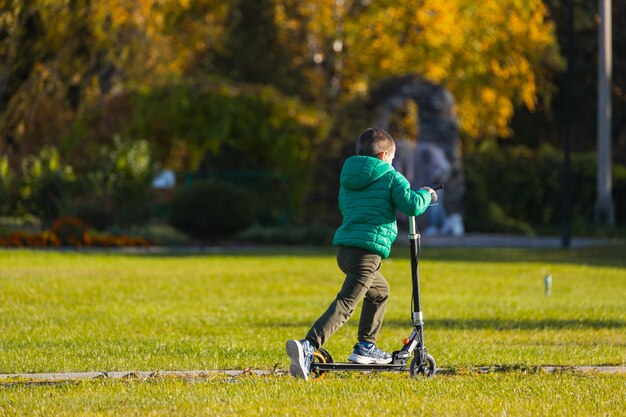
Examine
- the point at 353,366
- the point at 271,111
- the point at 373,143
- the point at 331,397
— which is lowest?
the point at 331,397

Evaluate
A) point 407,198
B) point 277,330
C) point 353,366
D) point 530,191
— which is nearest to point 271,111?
point 530,191

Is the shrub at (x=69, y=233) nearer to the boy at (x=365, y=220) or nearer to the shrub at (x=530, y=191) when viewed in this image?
the shrub at (x=530, y=191)

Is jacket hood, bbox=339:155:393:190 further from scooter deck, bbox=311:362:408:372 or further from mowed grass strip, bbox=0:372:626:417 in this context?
mowed grass strip, bbox=0:372:626:417

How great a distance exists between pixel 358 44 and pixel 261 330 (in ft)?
115

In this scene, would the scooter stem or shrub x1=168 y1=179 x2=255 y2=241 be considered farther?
shrub x1=168 y1=179 x2=255 y2=241

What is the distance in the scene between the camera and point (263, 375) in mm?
9234

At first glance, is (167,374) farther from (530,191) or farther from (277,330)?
(530,191)

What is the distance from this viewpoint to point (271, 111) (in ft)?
124

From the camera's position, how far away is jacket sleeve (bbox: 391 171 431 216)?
876 cm

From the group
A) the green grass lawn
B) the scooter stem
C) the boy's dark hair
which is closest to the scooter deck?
the green grass lawn

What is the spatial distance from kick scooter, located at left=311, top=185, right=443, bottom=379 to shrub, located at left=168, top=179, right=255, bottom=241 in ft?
76.7

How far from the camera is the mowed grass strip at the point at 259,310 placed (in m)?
10.6

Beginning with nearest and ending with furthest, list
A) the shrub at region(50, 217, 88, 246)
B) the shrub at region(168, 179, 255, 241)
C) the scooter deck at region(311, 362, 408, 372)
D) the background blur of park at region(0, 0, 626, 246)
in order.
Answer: the scooter deck at region(311, 362, 408, 372), the shrub at region(50, 217, 88, 246), the background blur of park at region(0, 0, 626, 246), the shrub at region(168, 179, 255, 241)

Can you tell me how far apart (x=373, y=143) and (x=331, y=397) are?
183cm
